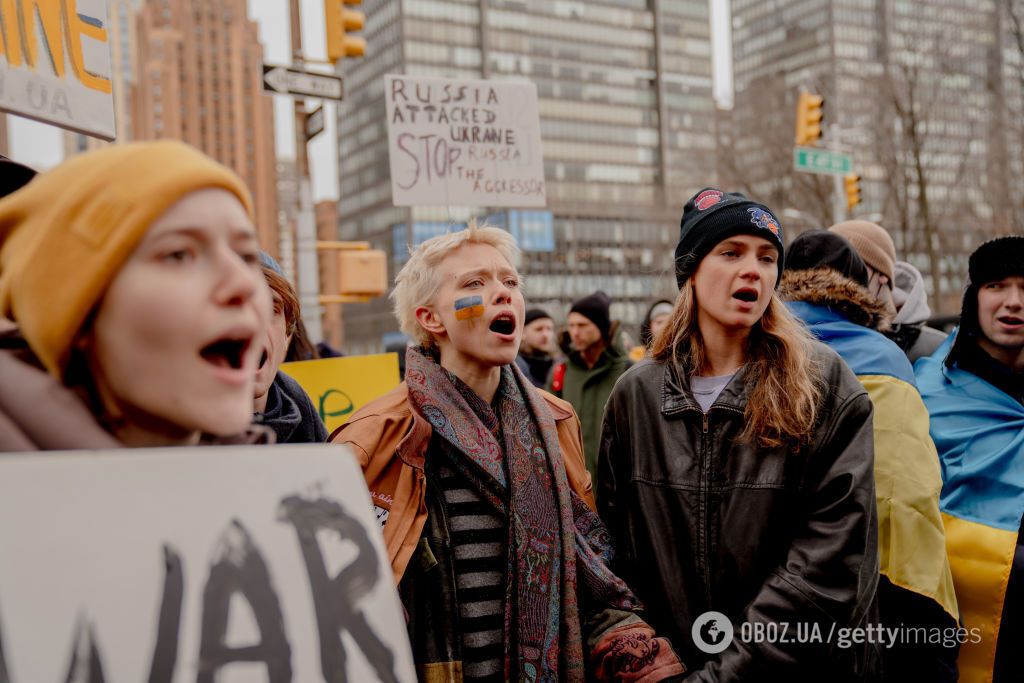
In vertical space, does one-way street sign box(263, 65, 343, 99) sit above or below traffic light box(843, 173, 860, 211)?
below

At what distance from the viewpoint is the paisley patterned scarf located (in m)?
2.35

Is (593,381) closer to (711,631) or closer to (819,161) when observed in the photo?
(711,631)

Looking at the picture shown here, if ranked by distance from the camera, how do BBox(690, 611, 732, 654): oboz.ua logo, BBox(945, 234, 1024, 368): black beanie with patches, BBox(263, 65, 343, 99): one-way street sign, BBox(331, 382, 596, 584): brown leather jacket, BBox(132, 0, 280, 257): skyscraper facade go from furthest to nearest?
BBox(132, 0, 280, 257): skyscraper facade → BBox(263, 65, 343, 99): one-way street sign → BBox(945, 234, 1024, 368): black beanie with patches → BBox(690, 611, 732, 654): oboz.ua logo → BBox(331, 382, 596, 584): brown leather jacket

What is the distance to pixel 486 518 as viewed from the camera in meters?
2.44

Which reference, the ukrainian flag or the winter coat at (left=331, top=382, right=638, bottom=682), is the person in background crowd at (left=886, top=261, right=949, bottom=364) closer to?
the ukrainian flag

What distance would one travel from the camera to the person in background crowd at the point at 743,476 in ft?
7.71

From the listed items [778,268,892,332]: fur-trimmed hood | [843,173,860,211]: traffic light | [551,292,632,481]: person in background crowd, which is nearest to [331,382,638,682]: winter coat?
[778,268,892,332]: fur-trimmed hood

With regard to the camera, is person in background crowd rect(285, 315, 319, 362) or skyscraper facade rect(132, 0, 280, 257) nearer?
person in background crowd rect(285, 315, 319, 362)

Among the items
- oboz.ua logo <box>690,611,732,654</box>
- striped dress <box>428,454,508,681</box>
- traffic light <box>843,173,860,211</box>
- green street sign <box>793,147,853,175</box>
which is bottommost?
oboz.ua logo <box>690,611,732,654</box>

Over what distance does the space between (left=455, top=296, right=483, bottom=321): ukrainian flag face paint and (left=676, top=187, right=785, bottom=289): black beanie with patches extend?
725 mm

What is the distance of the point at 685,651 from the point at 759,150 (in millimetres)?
25858

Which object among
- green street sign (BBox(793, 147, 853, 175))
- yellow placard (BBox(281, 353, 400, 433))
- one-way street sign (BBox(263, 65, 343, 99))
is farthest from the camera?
green street sign (BBox(793, 147, 853, 175))

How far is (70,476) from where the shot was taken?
3.42 ft

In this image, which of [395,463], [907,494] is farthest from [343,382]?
[907,494]
